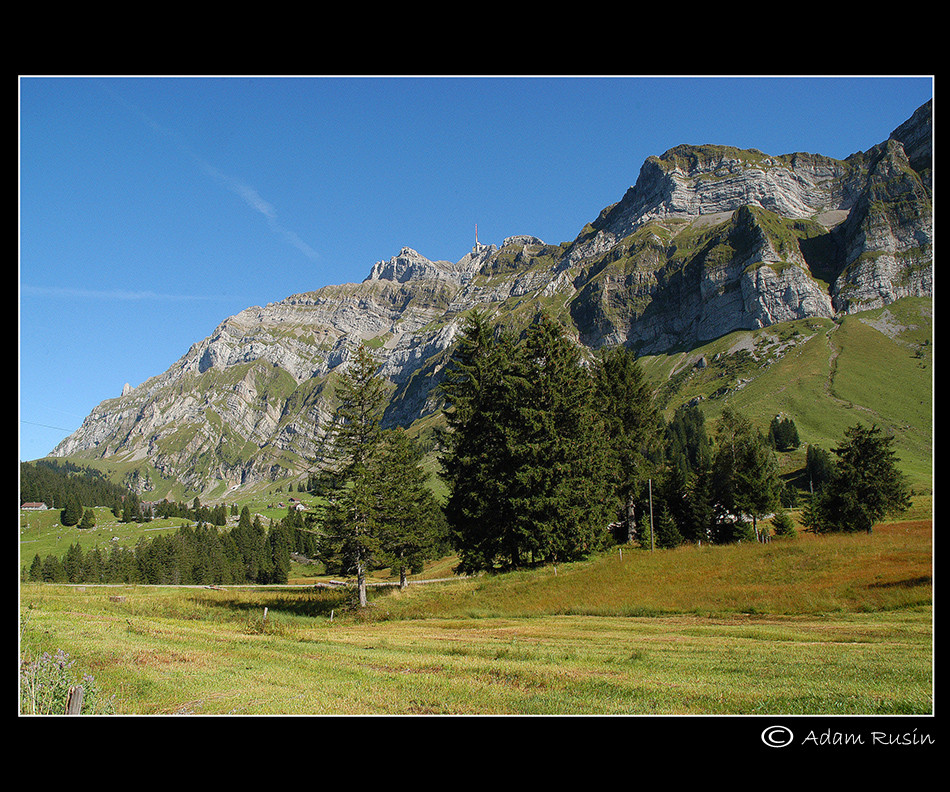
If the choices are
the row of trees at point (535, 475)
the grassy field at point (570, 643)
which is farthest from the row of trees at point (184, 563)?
the grassy field at point (570, 643)

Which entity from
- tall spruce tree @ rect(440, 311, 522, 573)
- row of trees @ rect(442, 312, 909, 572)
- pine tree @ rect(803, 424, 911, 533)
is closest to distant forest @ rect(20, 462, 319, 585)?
row of trees @ rect(442, 312, 909, 572)

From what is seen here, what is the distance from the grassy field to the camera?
10.6 meters

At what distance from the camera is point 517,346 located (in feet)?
141

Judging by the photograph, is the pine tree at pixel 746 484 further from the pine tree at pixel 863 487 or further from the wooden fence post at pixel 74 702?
the wooden fence post at pixel 74 702

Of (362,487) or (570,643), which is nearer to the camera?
(570,643)

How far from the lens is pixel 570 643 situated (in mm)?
18328

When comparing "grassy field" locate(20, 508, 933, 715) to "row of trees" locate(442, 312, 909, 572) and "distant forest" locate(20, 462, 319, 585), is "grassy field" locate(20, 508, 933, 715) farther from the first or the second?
"distant forest" locate(20, 462, 319, 585)

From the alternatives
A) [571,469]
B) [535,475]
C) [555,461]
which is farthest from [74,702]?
[571,469]

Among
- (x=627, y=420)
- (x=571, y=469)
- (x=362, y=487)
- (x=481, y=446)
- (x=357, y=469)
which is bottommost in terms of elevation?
(x=362, y=487)

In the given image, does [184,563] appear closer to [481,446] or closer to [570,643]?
[481,446]
